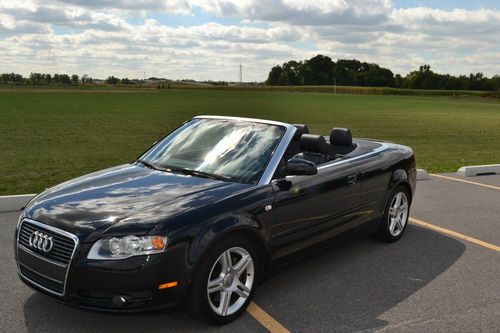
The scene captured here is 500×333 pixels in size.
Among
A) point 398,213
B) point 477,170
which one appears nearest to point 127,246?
point 398,213

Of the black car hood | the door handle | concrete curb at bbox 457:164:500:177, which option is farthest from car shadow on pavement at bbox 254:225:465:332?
concrete curb at bbox 457:164:500:177

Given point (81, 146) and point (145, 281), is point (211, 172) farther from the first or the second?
point (81, 146)

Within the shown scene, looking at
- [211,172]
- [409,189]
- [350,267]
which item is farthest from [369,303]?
[409,189]

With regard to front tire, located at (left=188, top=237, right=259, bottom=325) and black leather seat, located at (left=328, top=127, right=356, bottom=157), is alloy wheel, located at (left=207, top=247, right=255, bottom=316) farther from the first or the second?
black leather seat, located at (left=328, top=127, right=356, bottom=157)

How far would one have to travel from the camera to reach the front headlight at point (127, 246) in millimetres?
3387

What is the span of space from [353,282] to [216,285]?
1.55m

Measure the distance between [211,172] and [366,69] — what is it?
6454 inches

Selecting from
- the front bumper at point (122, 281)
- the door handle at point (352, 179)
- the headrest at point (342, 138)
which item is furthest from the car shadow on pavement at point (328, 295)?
the headrest at point (342, 138)

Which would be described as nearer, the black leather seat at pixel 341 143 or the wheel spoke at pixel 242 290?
the wheel spoke at pixel 242 290

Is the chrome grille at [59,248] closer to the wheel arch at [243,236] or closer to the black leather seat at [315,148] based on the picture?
the wheel arch at [243,236]

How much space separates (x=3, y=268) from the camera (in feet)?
16.1

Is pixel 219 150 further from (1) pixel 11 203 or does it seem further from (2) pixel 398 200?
(1) pixel 11 203

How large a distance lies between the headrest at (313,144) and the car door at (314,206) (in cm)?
24

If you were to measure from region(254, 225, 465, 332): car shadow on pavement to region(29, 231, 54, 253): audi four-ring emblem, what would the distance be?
5.58 ft
